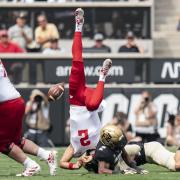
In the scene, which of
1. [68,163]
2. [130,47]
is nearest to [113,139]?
[68,163]

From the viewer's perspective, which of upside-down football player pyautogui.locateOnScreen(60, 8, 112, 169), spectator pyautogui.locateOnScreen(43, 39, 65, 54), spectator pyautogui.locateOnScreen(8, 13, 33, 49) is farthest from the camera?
spectator pyautogui.locateOnScreen(8, 13, 33, 49)

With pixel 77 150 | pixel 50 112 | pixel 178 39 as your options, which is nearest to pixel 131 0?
pixel 178 39

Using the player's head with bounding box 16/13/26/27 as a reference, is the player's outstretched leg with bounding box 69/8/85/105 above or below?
below

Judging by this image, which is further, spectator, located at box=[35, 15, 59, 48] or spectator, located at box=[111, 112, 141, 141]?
spectator, located at box=[35, 15, 59, 48]

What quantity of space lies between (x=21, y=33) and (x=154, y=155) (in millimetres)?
10223

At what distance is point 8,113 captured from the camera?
10711 mm

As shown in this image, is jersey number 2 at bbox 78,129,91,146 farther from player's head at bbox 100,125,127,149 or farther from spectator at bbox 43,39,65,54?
spectator at bbox 43,39,65,54

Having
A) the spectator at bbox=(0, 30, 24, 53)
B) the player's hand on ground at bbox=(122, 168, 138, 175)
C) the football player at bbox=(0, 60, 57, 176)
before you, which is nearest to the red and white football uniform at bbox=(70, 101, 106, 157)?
the player's hand on ground at bbox=(122, 168, 138, 175)

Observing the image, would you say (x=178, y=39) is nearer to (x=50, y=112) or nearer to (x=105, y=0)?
(x=105, y=0)

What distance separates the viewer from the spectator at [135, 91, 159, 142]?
65.2 ft

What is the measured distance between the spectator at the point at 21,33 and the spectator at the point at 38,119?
1.94m

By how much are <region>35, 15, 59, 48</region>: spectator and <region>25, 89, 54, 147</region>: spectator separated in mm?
1824

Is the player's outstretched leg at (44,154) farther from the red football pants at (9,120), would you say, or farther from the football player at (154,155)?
the football player at (154,155)

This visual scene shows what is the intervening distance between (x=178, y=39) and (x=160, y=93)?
3.48 meters
